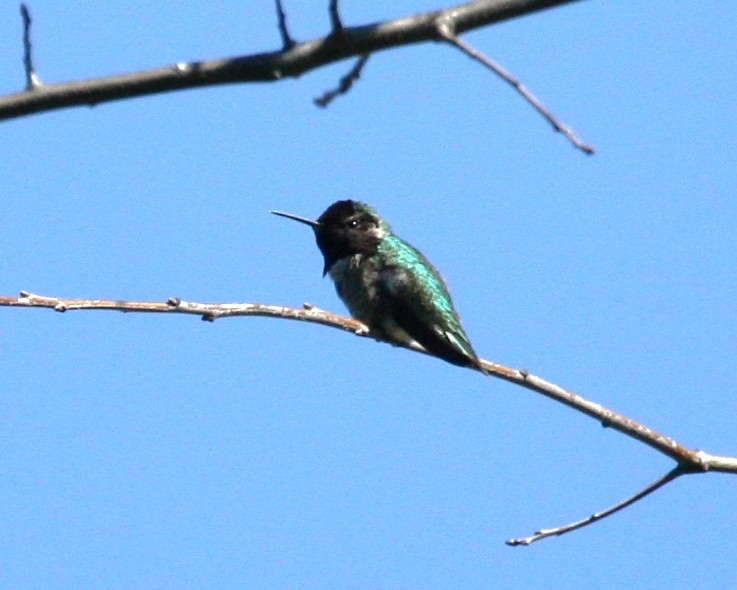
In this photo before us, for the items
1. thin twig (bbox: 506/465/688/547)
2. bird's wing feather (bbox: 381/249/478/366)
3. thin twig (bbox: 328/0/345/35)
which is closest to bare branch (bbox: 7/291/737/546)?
thin twig (bbox: 506/465/688/547)

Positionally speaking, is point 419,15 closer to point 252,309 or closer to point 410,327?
point 252,309

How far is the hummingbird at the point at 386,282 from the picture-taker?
719 centimetres

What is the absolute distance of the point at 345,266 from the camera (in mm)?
8117

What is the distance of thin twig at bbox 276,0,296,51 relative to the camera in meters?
2.48

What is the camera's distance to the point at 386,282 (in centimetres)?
770

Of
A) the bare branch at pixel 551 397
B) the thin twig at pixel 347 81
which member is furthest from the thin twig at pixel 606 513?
the thin twig at pixel 347 81

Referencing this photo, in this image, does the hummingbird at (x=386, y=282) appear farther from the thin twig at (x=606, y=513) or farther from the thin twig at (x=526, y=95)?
the thin twig at (x=526, y=95)

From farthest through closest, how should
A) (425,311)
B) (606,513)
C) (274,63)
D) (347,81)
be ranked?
1. (425,311)
2. (606,513)
3. (347,81)
4. (274,63)

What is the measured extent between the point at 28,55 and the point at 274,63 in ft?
1.98

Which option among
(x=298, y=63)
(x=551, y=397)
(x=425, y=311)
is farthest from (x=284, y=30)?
(x=425, y=311)

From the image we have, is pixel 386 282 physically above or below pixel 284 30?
above

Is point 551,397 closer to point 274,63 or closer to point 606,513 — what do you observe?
point 606,513

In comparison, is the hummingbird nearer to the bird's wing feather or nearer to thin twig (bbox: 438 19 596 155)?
the bird's wing feather

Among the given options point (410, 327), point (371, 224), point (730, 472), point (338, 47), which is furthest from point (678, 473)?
point (371, 224)
